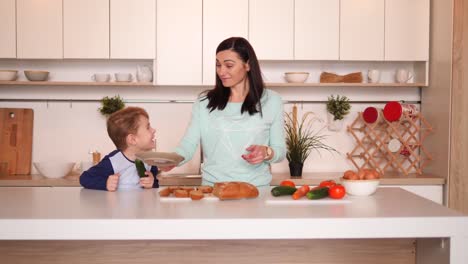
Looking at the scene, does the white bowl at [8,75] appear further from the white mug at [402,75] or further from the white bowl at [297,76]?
the white mug at [402,75]

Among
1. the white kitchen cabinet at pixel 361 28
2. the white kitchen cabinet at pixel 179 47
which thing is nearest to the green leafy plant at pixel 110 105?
the white kitchen cabinet at pixel 179 47

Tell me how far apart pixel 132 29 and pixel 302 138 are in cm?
129

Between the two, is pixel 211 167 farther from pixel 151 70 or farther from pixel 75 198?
pixel 151 70

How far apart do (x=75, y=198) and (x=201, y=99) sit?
74cm

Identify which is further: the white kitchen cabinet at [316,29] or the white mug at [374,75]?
the white mug at [374,75]

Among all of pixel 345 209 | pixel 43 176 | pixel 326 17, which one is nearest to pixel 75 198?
pixel 345 209

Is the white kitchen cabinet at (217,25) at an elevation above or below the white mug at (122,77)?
above

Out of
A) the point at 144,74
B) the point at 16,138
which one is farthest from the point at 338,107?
the point at 16,138

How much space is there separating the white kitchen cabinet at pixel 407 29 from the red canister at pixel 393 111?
289mm

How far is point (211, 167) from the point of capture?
2359 millimetres

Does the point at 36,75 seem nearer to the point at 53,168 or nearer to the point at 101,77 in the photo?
the point at 101,77

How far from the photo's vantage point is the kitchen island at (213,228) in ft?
5.01

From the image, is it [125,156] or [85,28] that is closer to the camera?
[125,156]

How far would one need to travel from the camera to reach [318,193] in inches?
73.5
